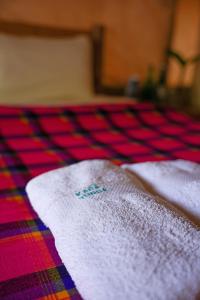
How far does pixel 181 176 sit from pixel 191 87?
235 cm

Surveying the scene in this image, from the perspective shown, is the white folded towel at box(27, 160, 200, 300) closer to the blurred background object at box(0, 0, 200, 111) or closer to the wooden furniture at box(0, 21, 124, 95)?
the wooden furniture at box(0, 21, 124, 95)

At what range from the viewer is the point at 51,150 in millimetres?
1388

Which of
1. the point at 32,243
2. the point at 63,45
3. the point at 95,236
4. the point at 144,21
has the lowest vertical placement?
the point at 32,243

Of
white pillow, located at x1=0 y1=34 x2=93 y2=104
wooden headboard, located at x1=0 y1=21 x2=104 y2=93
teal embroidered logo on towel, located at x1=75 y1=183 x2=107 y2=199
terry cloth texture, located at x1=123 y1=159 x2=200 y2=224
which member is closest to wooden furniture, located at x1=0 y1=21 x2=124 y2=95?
wooden headboard, located at x1=0 y1=21 x2=104 y2=93

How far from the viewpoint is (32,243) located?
74 centimetres

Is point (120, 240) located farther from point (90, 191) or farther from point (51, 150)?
point (51, 150)

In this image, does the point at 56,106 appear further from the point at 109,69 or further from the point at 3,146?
the point at 109,69

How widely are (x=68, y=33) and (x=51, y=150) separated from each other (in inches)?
51.1

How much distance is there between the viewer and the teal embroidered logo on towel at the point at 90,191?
2.40 feet

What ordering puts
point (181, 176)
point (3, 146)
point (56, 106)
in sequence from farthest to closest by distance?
point (56, 106) < point (3, 146) < point (181, 176)

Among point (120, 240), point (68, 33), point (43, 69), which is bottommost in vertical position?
point (120, 240)

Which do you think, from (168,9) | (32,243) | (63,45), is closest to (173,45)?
(168,9)

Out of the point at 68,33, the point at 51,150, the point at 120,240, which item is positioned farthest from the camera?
the point at 68,33

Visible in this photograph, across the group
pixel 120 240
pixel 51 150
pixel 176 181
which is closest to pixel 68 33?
pixel 51 150
